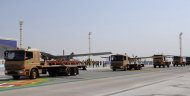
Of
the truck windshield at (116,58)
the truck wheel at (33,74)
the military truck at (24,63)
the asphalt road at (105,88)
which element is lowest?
the asphalt road at (105,88)

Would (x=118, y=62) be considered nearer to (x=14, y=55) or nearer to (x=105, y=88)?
(x=14, y=55)

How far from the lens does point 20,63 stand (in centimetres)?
3319

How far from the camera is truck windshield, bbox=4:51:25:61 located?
3331 centimetres

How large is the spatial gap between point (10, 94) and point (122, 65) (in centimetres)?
4476

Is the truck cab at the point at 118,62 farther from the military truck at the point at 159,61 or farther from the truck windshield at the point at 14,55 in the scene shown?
the truck windshield at the point at 14,55

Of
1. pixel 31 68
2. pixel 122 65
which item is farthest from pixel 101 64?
pixel 31 68

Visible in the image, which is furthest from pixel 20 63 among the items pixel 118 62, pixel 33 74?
pixel 118 62

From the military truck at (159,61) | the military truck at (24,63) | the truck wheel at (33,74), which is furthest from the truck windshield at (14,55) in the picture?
the military truck at (159,61)

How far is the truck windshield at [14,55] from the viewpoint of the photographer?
109ft

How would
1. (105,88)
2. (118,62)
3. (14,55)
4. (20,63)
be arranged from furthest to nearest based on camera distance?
(118,62)
(14,55)
(20,63)
(105,88)

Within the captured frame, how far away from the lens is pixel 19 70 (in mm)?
32938

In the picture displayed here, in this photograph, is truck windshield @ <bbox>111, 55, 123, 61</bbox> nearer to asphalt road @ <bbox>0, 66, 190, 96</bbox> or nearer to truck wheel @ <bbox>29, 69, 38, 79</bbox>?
truck wheel @ <bbox>29, 69, 38, 79</bbox>

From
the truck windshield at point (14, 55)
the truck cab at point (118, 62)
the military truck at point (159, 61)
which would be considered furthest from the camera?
the military truck at point (159, 61)

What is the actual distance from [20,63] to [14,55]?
2.97ft
